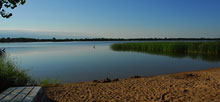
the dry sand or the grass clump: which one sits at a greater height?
the grass clump

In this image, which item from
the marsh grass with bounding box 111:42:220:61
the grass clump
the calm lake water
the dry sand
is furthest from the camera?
the marsh grass with bounding box 111:42:220:61

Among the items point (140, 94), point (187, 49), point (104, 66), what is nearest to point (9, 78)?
point (140, 94)

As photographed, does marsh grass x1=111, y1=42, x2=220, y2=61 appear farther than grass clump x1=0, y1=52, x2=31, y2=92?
Yes

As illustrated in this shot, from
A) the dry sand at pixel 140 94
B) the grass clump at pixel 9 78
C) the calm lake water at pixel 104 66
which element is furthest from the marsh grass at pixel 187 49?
the grass clump at pixel 9 78

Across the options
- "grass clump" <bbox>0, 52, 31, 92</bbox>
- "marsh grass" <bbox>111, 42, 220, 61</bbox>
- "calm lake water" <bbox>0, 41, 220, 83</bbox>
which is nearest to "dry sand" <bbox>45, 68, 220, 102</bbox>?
"grass clump" <bbox>0, 52, 31, 92</bbox>

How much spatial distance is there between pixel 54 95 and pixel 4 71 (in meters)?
2.33

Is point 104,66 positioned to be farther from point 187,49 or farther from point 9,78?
point 187,49

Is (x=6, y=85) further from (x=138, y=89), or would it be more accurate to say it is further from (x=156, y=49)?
(x=156, y=49)

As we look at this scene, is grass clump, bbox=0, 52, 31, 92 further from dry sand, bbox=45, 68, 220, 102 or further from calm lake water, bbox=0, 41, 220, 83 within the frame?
calm lake water, bbox=0, 41, 220, 83

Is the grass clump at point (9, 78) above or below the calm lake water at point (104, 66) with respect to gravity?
above

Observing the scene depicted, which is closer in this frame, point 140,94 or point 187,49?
point 140,94

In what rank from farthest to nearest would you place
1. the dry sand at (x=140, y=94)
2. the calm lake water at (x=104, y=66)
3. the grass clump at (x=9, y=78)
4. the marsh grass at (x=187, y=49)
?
the marsh grass at (x=187, y=49)
the calm lake water at (x=104, y=66)
the grass clump at (x=9, y=78)
the dry sand at (x=140, y=94)

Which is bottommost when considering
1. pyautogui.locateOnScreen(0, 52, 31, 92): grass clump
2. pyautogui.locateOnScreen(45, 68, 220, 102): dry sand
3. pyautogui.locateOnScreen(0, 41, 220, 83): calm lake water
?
pyautogui.locateOnScreen(0, 41, 220, 83): calm lake water

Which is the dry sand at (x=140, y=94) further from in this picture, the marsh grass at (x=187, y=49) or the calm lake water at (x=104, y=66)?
the marsh grass at (x=187, y=49)
